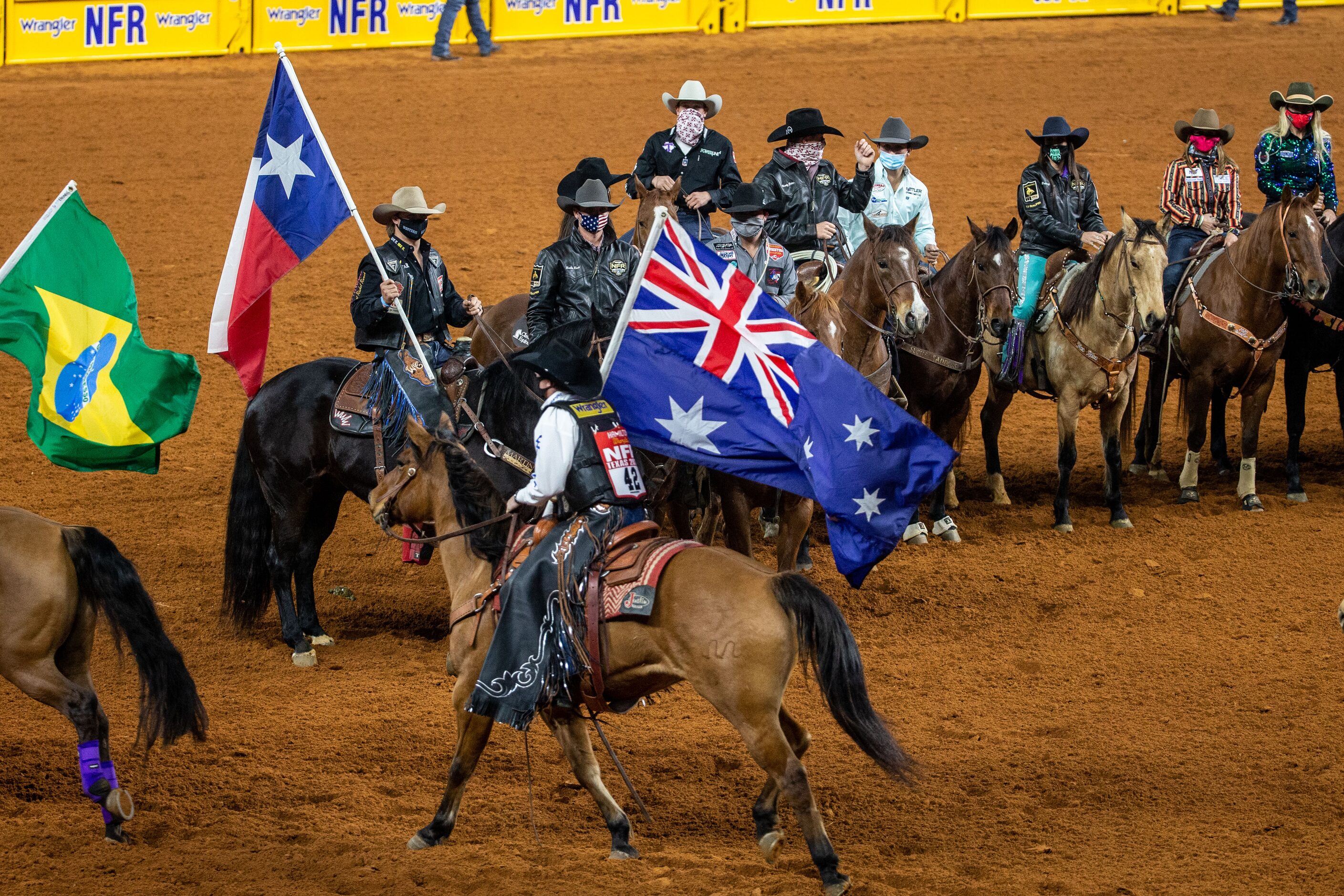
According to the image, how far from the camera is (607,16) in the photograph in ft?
84.0

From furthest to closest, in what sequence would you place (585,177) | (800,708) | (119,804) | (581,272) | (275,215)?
(585,177) < (581,272) < (275,215) < (800,708) < (119,804)

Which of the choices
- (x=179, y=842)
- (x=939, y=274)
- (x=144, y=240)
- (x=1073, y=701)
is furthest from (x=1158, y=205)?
(x=179, y=842)

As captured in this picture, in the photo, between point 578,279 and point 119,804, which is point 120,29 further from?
point 119,804

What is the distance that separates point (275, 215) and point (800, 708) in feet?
15.7

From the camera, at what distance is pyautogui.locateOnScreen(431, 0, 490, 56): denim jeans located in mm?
24875

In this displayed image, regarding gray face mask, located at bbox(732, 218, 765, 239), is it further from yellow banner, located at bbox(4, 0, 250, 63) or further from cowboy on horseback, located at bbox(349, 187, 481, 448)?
yellow banner, located at bbox(4, 0, 250, 63)

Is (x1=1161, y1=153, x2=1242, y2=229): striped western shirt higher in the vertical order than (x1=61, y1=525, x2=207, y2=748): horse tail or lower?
higher

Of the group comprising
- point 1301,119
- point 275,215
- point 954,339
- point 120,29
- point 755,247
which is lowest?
point 954,339

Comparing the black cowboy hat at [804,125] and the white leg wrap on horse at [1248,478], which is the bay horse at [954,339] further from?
the white leg wrap on horse at [1248,478]

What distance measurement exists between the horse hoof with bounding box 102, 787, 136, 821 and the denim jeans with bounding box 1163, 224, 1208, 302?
32.5 feet

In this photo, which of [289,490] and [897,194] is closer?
[289,490]

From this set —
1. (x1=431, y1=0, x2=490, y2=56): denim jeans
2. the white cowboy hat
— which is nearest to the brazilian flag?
the white cowboy hat

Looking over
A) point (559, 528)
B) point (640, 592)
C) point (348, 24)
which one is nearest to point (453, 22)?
point (348, 24)

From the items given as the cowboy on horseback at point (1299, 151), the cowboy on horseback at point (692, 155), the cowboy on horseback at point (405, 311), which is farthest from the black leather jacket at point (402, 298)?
the cowboy on horseback at point (1299, 151)
